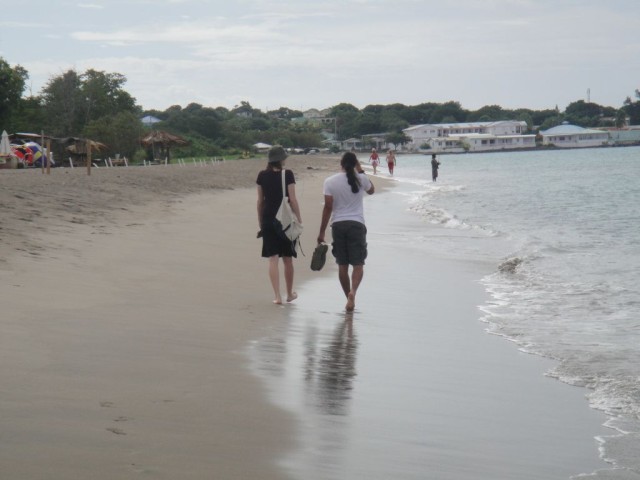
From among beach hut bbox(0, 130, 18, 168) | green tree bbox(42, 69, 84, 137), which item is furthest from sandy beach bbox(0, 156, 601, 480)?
green tree bbox(42, 69, 84, 137)

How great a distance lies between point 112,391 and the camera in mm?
4664

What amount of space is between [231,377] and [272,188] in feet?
11.8

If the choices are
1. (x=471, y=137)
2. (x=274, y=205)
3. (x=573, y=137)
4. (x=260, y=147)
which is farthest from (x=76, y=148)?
(x=573, y=137)

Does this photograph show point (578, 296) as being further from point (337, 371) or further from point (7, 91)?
point (7, 91)

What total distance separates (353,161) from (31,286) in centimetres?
324

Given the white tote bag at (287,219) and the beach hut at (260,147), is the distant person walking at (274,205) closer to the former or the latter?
the white tote bag at (287,219)

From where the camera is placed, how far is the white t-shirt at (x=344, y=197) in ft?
28.6

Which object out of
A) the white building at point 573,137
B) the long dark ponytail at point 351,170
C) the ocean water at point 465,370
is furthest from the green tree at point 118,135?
the white building at point 573,137

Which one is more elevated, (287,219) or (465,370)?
(287,219)

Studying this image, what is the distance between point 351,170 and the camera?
8.65 m

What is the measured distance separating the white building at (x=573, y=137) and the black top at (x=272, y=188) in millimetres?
159740

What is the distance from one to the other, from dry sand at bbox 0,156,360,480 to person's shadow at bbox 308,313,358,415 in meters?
0.38

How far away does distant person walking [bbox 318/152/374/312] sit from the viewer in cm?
869

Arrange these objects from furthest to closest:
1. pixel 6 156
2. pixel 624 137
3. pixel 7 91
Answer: pixel 624 137, pixel 7 91, pixel 6 156
